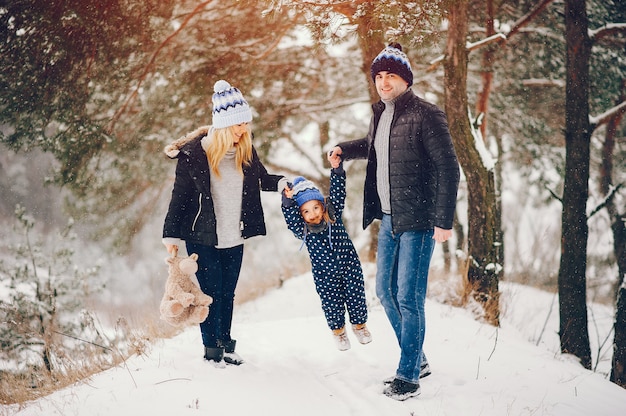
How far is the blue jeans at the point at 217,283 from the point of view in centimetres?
353

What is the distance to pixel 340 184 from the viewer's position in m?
3.52

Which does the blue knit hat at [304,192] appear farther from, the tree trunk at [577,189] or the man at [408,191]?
the tree trunk at [577,189]

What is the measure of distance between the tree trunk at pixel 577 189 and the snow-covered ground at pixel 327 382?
1.40 meters

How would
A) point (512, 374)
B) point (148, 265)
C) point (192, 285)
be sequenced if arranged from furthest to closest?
1. point (148, 265)
2. point (512, 374)
3. point (192, 285)

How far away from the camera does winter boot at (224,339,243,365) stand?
12.1 ft

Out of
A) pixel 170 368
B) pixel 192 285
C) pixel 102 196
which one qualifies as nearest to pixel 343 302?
pixel 192 285

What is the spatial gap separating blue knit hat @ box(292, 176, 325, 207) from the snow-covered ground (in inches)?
52.6

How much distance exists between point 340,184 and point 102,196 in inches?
238

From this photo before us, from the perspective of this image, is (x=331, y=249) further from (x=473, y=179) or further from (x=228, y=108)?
(x=473, y=179)

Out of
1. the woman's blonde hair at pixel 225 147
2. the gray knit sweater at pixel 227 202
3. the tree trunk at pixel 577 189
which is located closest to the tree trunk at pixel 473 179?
the tree trunk at pixel 577 189

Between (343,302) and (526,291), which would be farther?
(526,291)

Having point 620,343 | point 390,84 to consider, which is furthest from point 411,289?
point 620,343

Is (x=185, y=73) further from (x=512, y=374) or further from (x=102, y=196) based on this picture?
(x=512, y=374)

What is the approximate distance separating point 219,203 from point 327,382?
1545mm
